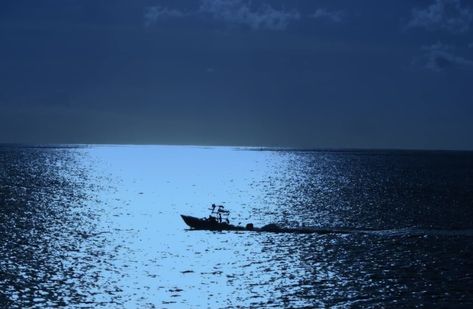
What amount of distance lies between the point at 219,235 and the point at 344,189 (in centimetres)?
10250

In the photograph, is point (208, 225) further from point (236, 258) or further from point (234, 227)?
point (236, 258)

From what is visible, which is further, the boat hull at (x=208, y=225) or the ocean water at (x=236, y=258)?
the boat hull at (x=208, y=225)

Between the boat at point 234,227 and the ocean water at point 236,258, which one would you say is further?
the boat at point 234,227

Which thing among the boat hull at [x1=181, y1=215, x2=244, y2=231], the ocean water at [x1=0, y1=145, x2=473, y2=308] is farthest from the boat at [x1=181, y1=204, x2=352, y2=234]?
the ocean water at [x1=0, y1=145, x2=473, y2=308]

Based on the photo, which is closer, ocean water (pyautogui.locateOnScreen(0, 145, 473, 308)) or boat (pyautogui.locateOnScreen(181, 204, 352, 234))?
ocean water (pyautogui.locateOnScreen(0, 145, 473, 308))

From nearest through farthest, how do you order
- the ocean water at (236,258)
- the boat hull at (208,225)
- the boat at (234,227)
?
the ocean water at (236,258) < the boat at (234,227) < the boat hull at (208,225)

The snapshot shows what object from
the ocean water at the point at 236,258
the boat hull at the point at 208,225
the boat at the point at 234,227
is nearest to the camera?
the ocean water at the point at 236,258

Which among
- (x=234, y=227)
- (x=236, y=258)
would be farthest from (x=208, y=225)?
(x=236, y=258)

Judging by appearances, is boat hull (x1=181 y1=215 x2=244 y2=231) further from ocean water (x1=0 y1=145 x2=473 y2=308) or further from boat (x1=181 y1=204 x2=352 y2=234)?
ocean water (x1=0 y1=145 x2=473 y2=308)

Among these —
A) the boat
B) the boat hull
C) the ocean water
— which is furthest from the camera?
the boat hull

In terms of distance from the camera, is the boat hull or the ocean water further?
the boat hull

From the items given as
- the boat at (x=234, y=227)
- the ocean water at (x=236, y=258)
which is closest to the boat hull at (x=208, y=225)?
the boat at (x=234, y=227)

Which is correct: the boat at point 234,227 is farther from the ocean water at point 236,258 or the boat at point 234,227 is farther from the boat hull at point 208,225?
the ocean water at point 236,258

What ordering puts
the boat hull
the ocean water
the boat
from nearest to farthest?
1. the ocean water
2. the boat
3. the boat hull
